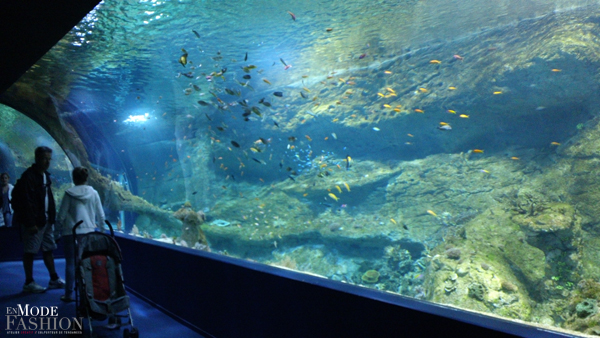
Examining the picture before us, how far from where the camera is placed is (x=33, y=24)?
2746 millimetres

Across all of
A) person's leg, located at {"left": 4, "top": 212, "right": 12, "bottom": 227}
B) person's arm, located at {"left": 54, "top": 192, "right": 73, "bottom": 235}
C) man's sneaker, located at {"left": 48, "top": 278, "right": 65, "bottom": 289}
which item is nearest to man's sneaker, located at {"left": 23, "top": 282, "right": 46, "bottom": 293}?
man's sneaker, located at {"left": 48, "top": 278, "right": 65, "bottom": 289}

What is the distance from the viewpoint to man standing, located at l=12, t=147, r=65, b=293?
512 centimetres

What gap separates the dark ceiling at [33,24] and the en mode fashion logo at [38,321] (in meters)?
2.99

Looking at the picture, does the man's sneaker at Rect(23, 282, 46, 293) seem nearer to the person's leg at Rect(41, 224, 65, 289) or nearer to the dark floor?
the dark floor

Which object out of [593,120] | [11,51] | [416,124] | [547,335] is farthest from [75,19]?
[593,120]

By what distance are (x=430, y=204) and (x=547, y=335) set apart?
14.8m

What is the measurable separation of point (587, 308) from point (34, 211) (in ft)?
26.5

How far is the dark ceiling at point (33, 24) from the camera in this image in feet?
7.91

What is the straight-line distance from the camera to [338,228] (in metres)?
15.7

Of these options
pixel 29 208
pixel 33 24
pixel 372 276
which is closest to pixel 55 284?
pixel 29 208

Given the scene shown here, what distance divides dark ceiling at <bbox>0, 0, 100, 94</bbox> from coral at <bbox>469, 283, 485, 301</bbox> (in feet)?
28.2

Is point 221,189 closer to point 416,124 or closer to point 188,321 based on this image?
point 416,124

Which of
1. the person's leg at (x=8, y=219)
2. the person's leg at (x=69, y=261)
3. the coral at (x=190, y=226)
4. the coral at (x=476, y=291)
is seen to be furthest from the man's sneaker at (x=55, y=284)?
the coral at (x=476, y=291)

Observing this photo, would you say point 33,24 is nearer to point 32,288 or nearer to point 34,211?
point 34,211
